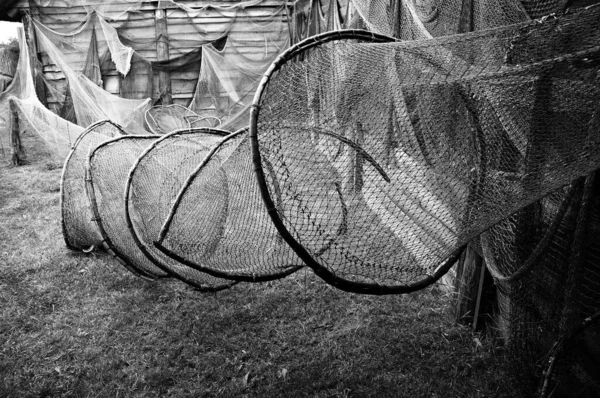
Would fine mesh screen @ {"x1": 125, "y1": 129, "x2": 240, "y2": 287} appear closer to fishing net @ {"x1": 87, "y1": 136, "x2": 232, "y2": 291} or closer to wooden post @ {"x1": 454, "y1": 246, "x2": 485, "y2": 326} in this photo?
fishing net @ {"x1": 87, "y1": 136, "x2": 232, "y2": 291}

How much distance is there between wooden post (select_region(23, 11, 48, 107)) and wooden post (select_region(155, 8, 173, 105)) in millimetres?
2854

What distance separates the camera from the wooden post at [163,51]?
10.4 metres

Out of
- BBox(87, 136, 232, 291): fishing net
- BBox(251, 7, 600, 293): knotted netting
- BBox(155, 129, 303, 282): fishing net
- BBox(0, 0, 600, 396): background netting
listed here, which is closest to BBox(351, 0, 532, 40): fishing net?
BBox(0, 0, 600, 396): background netting

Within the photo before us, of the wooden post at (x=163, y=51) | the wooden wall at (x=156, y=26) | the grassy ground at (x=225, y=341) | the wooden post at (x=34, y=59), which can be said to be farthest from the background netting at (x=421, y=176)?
the wooden post at (x=34, y=59)

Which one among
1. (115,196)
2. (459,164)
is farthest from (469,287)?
(115,196)

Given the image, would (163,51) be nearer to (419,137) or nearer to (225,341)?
(225,341)

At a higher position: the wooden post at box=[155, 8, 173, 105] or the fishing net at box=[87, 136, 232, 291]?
the wooden post at box=[155, 8, 173, 105]

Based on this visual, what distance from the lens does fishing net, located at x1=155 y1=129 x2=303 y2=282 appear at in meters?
2.47

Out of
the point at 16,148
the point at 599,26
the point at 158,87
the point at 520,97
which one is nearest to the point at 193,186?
the point at 520,97

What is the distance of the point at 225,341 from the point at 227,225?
883mm

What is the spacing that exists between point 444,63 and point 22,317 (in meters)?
3.69

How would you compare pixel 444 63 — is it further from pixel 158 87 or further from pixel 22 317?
pixel 158 87

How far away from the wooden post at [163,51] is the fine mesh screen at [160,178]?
7.45m

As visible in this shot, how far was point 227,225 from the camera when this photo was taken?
3.01m
